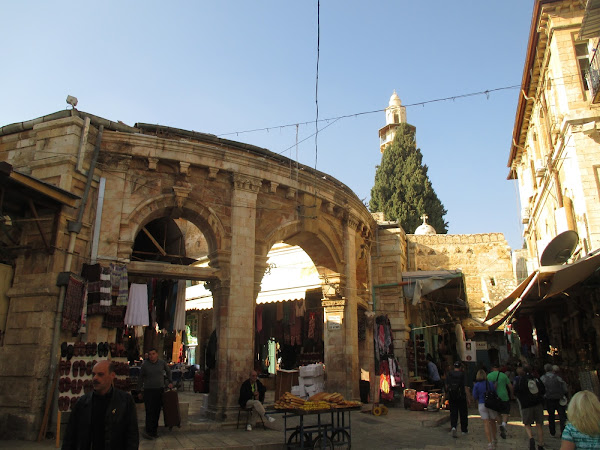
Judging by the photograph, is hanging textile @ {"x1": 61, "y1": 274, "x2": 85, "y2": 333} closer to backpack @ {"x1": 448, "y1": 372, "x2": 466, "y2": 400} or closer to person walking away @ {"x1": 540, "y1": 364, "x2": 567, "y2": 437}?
backpack @ {"x1": 448, "y1": 372, "x2": 466, "y2": 400}

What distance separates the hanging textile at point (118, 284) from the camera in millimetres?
8938

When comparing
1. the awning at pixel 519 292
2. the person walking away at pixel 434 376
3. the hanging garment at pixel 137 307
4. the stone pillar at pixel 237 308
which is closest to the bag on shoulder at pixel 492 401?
the awning at pixel 519 292

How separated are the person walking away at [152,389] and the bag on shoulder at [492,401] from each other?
215 inches

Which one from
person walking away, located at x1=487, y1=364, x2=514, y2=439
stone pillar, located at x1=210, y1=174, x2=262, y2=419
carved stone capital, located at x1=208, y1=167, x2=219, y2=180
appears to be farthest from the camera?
carved stone capital, located at x1=208, y1=167, x2=219, y2=180

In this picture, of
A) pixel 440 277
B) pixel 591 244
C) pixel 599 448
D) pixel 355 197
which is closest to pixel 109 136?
pixel 355 197

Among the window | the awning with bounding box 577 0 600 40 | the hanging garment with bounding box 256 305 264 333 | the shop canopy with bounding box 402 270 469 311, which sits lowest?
the hanging garment with bounding box 256 305 264 333

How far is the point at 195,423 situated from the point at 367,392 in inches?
236

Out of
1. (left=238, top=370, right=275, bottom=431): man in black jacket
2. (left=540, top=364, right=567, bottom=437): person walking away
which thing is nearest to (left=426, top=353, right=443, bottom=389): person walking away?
(left=540, top=364, right=567, bottom=437): person walking away

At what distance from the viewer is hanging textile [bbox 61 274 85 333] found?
27.0 ft

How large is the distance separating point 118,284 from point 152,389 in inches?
86.7

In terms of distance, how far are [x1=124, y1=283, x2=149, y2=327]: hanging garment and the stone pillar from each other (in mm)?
1564

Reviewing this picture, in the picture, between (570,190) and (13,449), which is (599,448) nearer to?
(13,449)

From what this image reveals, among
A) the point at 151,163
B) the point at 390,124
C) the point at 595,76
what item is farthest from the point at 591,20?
the point at 390,124

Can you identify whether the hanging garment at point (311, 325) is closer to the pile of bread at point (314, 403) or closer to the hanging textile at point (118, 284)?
the pile of bread at point (314, 403)
